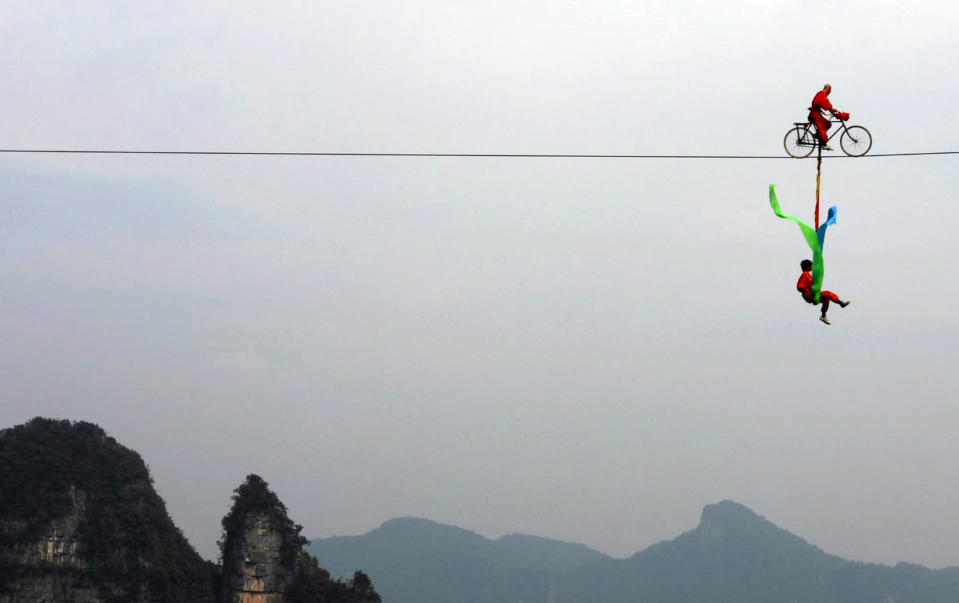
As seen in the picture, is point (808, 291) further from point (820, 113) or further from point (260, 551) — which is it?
point (260, 551)

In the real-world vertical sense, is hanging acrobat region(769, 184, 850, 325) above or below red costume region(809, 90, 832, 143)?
below

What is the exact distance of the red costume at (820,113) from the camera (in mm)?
18578

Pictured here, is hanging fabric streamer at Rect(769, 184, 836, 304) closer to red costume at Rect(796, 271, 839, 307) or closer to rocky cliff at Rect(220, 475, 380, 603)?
red costume at Rect(796, 271, 839, 307)

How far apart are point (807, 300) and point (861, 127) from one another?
11.0 ft

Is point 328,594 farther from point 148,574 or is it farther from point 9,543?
point 9,543

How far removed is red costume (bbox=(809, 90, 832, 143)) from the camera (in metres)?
18.6

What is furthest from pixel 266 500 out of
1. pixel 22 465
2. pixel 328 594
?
pixel 22 465

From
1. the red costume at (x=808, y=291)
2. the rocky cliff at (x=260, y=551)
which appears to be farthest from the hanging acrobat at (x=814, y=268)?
the rocky cliff at (x=260, y=551)

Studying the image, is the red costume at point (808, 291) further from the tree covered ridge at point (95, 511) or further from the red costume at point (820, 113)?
the tree covered ridge at point (95, 511)

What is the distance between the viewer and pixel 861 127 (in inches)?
757

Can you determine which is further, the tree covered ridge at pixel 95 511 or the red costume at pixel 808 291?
the tree covered ridge at pixel 95 511

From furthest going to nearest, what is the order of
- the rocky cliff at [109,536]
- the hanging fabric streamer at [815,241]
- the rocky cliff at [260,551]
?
the rocky cliff at [260,551]
the rocky cliff at [109,536]
the hanging fabric streamer at [815,241]

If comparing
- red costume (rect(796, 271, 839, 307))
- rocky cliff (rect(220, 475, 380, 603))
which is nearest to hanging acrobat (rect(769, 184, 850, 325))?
red costume (rect(796, 271, 839, 307))

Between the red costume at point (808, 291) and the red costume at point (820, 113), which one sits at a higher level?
the red costume at point (820, 113)
